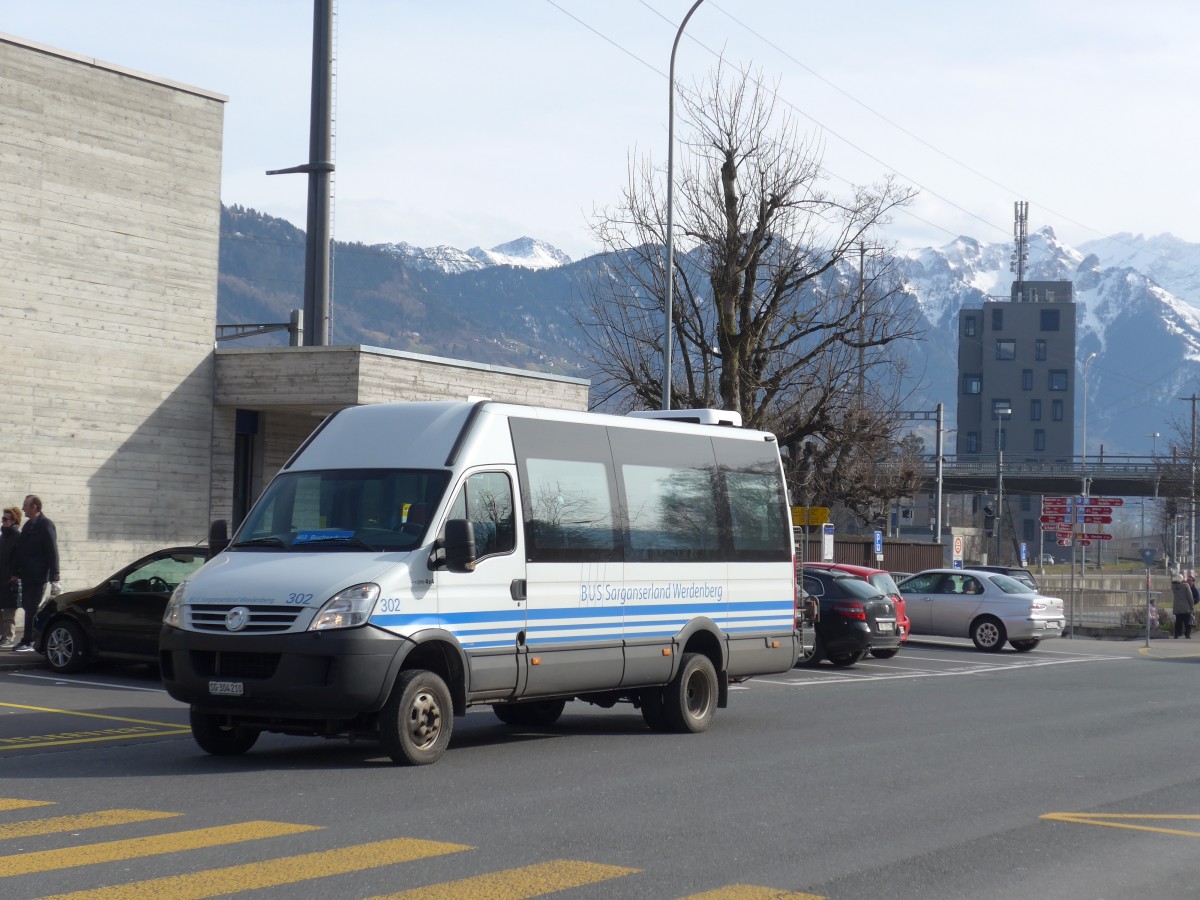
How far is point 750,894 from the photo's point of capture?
7004 millimetres

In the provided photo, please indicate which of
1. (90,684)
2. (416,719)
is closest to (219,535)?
(416,719)

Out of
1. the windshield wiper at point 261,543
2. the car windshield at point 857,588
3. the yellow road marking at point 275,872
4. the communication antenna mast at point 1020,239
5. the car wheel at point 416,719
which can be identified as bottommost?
the yellow road marking at point 275,872

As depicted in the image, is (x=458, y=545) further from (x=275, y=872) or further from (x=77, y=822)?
(x=275, y=872)

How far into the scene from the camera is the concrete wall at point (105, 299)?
22.8 m

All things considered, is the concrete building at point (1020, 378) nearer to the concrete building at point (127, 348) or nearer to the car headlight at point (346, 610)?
the concrete building at point (127, 348)

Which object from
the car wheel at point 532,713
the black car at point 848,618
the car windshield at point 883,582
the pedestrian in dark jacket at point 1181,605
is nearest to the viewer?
the car wheel at point 532,713

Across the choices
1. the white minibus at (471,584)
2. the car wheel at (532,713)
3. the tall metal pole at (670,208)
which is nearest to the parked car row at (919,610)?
the tall metal pole at (670,208)

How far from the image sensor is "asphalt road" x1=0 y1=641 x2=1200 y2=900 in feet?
23.9

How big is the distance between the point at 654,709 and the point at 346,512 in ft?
12.9

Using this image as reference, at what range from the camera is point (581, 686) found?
→ 12.7 meters

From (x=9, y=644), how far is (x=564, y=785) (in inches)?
469

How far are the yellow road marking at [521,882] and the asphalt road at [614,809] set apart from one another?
0.02 m

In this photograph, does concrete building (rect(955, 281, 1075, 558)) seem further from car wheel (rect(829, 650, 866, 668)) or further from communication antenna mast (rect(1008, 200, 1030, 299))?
car wheel (rect(829, 650, 866, 668))

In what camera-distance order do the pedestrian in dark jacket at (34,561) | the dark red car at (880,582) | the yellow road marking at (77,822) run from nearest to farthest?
the yellow road marking at (77,822), the pedestrian in dark jacket at (34,561), the dark red car at (880,582)
